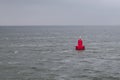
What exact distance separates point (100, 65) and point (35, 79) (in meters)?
10.0

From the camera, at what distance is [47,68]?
1115 inches

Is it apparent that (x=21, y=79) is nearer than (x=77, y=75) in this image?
Yes

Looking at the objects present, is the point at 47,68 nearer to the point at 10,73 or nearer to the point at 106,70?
the point at 10,73

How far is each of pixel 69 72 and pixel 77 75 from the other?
4.71 feet

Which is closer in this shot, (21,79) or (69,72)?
(21,79)

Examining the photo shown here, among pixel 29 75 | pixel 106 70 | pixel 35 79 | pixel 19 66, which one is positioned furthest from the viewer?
pixel 19 66

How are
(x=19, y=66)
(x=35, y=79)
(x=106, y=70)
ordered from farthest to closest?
(x=19, y=66)
(x=106, y=70)
(x=35, y=79)

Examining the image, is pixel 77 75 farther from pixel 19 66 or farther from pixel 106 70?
pixel 19 66

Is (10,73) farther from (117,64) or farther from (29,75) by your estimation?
(117,64)

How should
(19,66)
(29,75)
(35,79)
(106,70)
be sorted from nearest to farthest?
(35,79) < (29,75) < (106,70) < (19,66)

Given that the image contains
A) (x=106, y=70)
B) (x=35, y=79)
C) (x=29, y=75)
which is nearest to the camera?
(x=35, y=79)

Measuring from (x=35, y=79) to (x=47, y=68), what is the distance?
17.9 ft

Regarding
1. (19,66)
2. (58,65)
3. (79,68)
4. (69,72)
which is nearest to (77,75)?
(69,72)

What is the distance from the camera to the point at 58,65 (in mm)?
30297
